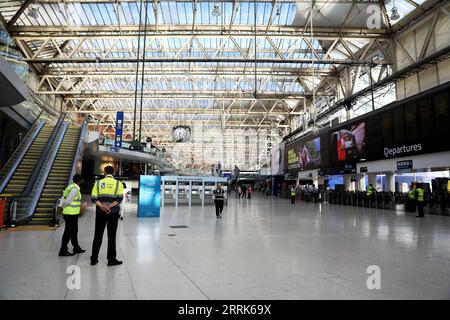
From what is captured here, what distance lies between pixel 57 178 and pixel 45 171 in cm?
51

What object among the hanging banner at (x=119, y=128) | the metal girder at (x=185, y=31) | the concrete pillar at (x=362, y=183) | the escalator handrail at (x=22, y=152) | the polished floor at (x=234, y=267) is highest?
the metal girder at (x=185, y=31)

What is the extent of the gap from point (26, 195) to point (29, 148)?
4.98 meters

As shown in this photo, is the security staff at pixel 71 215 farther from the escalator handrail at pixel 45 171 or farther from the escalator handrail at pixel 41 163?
the escalator handrail at pixel 41 163

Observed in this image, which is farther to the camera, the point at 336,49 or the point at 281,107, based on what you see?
the point at 281,107

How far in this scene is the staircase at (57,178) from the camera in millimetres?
8938

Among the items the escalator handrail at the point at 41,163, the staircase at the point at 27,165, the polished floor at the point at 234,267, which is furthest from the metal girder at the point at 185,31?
the polished floor at the point at 234,267

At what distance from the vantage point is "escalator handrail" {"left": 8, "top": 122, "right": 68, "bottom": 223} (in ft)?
28.6

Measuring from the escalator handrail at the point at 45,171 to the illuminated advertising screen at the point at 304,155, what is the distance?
18.7 meters

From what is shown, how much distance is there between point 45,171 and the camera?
1081cm

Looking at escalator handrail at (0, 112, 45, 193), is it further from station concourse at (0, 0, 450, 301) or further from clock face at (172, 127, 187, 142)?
clock face at (172, 127, 187, 142)

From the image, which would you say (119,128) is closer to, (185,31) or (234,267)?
(185,31)

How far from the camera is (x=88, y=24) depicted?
69.6 feet
